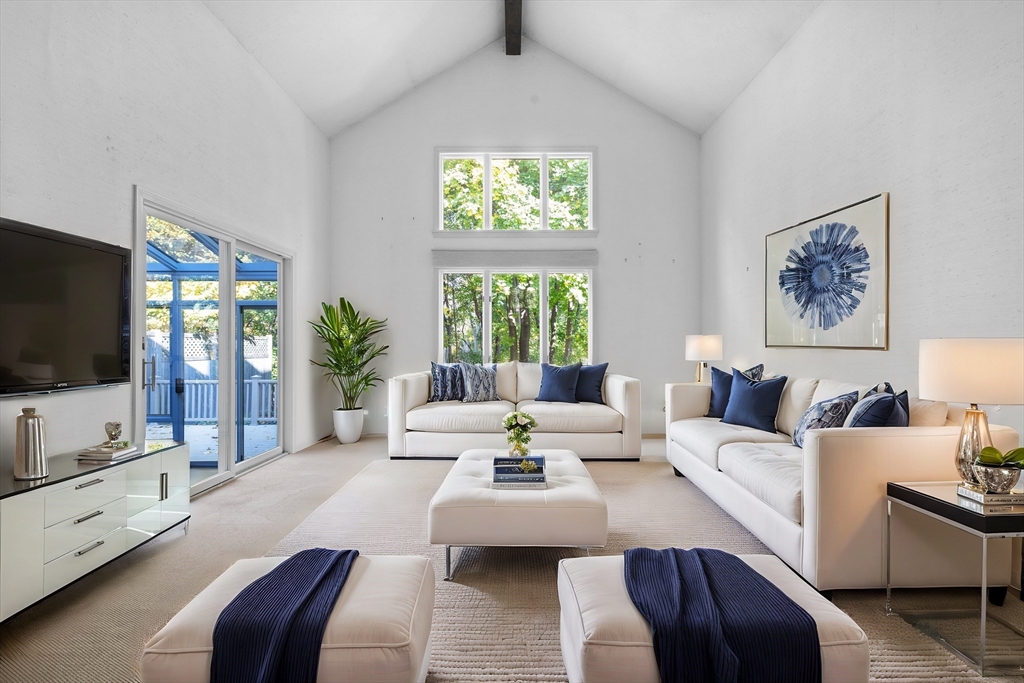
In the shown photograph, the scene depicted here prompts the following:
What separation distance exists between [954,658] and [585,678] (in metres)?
1.47

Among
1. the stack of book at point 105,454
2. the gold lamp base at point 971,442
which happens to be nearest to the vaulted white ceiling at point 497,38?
the stack of book at point 105,454

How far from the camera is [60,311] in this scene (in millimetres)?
2705

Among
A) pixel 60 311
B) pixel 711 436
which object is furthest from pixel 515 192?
pixel 60 311

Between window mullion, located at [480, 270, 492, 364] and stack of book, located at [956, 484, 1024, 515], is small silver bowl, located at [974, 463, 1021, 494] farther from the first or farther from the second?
window mullion, located at [480, 270, 492, 364]

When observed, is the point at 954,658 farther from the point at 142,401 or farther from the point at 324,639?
the point at 142,401

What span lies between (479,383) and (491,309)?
1.24 metres

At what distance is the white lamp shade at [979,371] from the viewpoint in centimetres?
205

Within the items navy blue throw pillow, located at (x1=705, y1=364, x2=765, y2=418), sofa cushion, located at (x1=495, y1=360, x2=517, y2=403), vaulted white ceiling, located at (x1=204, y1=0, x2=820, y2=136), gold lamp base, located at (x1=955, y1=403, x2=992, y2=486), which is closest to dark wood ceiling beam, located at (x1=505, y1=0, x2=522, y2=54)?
vaulted white ceiling, located at (x1=204, y1=0, x2=820, y2=136)

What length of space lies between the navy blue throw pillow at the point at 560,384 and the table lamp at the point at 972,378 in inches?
137

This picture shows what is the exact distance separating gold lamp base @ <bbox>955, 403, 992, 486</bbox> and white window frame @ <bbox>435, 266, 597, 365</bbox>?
450 cm

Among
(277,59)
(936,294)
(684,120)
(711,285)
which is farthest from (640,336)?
(277,59)

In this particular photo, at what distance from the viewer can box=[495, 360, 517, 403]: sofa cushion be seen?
585cm

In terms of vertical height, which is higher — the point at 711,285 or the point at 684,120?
the point at 684,120

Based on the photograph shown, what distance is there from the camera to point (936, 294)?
310cm
